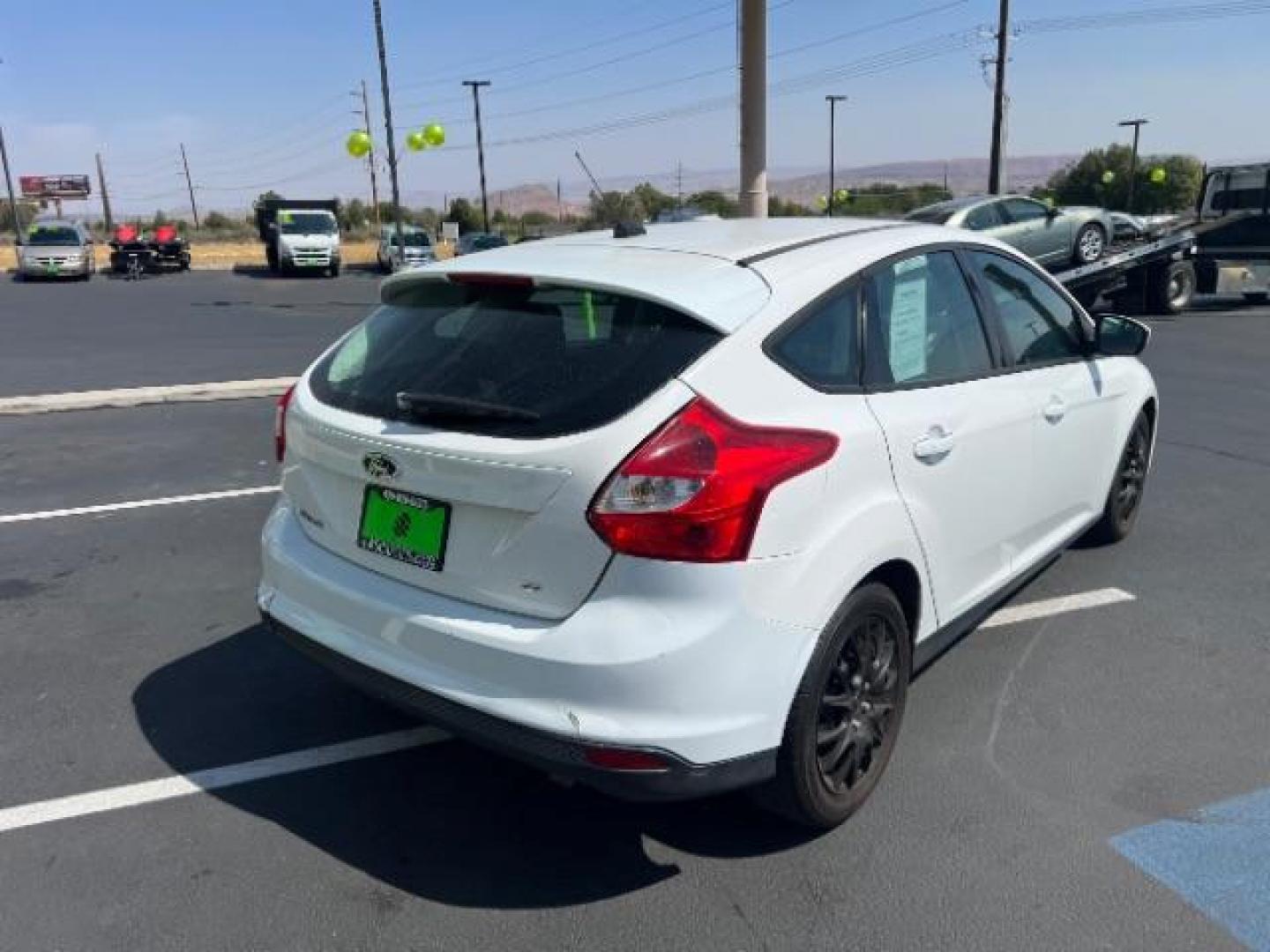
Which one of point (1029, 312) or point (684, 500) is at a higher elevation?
Result: point (1029, 312)

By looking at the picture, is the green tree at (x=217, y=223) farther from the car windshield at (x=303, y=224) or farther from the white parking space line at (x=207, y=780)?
the white parking space line at (x=207, y=780)

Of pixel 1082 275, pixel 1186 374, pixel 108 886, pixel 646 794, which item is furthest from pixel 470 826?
pixel 1082 275

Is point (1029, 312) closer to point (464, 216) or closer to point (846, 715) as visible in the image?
point (846, 715)

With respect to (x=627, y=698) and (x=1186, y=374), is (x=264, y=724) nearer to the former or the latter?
(x=627, y=698)

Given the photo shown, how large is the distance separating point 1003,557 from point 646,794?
6.10ft

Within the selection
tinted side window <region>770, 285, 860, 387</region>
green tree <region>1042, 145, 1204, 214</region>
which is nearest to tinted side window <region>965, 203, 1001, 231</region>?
tinted side window <region>770, 285, 860, 387</region>

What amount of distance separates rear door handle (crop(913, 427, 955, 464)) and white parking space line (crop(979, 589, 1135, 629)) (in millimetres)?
1418

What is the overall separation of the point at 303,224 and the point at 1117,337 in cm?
3292

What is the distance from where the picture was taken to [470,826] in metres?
2.94

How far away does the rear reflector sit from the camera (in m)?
2.38

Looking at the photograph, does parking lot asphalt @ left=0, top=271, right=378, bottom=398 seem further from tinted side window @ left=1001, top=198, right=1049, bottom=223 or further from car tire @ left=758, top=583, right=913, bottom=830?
tinted side window @ left=1001, top=198, right=1049, bottom=223

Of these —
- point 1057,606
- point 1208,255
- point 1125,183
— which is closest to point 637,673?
point 1057,606

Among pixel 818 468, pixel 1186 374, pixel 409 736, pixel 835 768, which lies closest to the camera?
pixel 818 468

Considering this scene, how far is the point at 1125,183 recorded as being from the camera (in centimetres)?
6762
